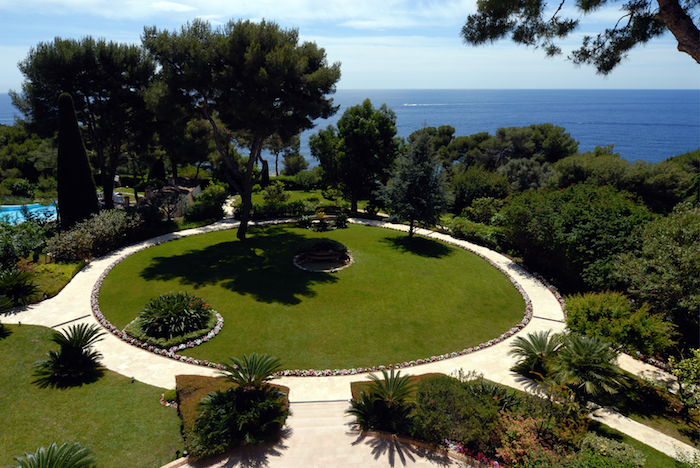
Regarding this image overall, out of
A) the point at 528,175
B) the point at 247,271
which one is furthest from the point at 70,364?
the point at 528,175

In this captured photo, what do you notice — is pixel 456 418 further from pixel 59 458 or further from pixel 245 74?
pixel 245 74

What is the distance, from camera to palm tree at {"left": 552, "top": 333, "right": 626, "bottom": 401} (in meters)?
10.7

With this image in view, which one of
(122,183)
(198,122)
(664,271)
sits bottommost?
(122,183)

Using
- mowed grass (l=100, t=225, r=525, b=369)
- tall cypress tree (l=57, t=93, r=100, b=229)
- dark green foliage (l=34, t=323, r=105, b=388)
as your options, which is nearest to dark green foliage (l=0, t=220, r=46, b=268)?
tall cypress tree (l=57, t=93, r=100, b=229)

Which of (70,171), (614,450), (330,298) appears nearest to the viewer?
(614,450)

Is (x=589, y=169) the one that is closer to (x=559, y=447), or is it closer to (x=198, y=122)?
(x=559, y=447)

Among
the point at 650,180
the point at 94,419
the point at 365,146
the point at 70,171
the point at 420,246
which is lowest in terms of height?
the point at 94,419

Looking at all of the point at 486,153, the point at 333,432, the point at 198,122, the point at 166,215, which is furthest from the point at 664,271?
the point at 486,153

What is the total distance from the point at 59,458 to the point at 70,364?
519cm

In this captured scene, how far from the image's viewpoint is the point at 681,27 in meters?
10.5

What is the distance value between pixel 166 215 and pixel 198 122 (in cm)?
961

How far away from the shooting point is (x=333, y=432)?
9.79 metres

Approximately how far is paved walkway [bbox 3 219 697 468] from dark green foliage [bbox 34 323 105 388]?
654 millimetres

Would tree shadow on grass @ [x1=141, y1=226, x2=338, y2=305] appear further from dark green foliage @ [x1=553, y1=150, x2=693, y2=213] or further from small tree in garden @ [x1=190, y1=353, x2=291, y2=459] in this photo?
dark green foliage @ [x1=553, y1=150, x2=693, y2=213]
